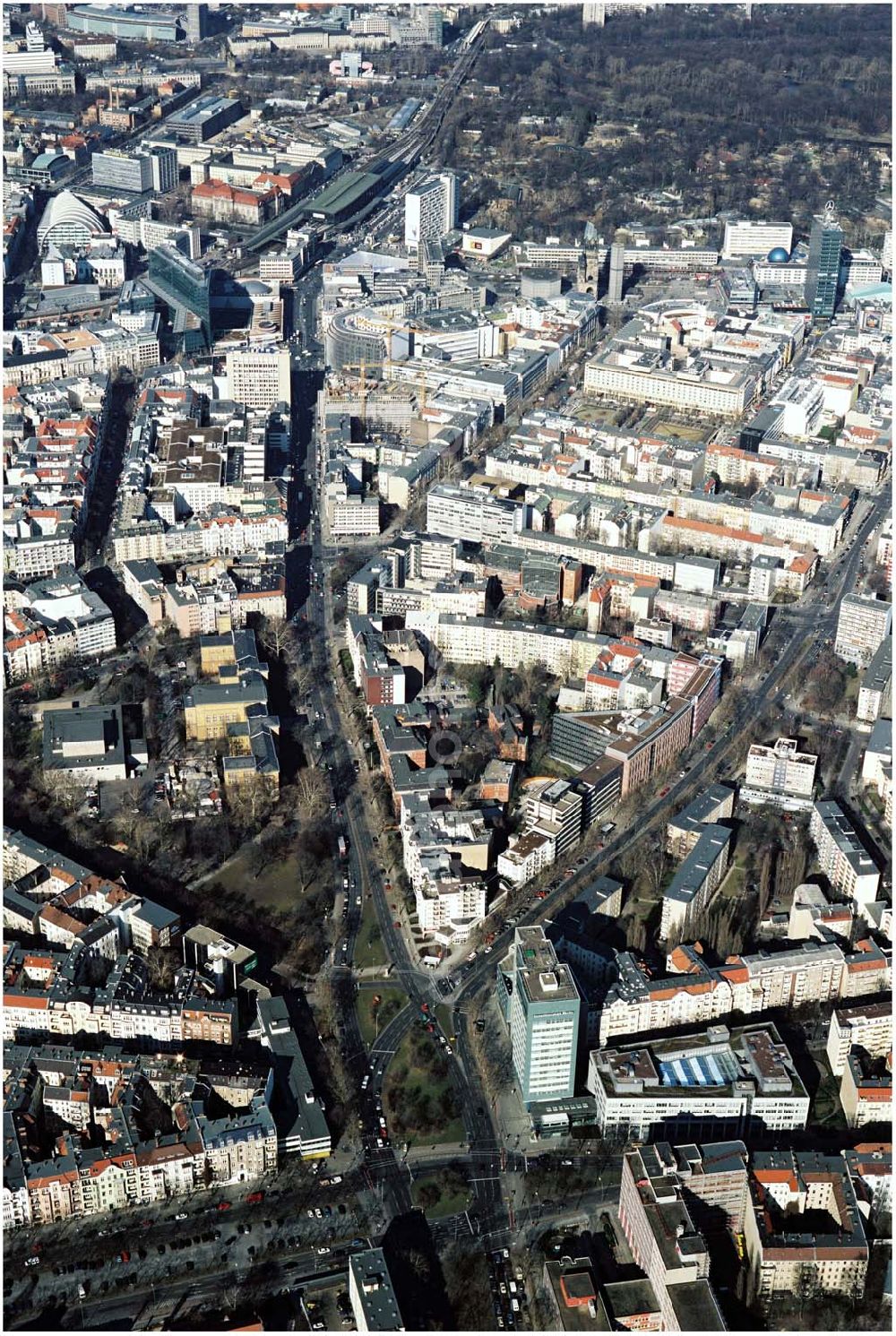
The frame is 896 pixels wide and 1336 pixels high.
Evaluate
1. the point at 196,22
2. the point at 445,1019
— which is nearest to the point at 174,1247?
the point at 445,1019

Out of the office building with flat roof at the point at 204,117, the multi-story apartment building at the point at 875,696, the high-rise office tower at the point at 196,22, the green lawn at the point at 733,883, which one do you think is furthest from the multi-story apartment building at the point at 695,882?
the high-rise office tower at the point at 196,22

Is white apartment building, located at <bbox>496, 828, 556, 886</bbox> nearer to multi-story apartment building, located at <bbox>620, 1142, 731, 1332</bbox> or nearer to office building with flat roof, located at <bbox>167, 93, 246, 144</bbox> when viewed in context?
multi-story apartment building, located at <bbox>620, 1142, 731, 1332</bbox>

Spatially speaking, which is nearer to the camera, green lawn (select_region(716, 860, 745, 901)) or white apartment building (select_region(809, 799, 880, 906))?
white apartment building (select_region(809, 799, 880, 906))

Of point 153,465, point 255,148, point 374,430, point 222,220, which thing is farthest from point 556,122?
point 153,465

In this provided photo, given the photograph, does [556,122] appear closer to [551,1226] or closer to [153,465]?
[153,465]

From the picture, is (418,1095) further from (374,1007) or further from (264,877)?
(264,877)

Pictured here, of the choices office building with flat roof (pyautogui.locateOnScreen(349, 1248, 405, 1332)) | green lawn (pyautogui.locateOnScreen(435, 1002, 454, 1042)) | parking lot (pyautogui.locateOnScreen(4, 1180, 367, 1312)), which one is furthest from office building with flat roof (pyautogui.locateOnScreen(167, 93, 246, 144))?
office building with flat roof (pyautogui.locateOnScreen(349, 1248, 405, 1332))
